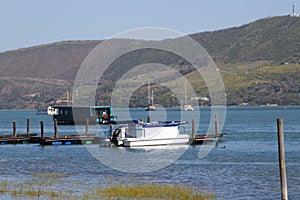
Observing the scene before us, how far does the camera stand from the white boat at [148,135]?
2944 inches

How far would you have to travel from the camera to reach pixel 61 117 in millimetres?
141375

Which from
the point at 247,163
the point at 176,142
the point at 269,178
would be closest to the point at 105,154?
the point at 176,142

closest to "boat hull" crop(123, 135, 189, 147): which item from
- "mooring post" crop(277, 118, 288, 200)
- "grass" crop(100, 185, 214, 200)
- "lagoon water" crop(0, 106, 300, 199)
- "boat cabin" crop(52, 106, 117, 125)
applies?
"lagoon water" crop(0, 106, 300, 199)

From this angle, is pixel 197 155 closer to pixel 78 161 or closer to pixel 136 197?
pixel 78 161

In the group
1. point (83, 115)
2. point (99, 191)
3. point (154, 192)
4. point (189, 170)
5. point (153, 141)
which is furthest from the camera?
point (83, 115)

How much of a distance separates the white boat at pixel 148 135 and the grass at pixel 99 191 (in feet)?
96.4

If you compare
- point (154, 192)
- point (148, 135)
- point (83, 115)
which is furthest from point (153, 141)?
point (83, 115)

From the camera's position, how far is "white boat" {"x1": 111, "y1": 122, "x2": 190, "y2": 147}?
2944 inches

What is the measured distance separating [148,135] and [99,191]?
34138 mm

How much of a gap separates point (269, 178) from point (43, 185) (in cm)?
1490

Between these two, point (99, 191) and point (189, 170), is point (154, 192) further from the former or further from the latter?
point (189, 170)

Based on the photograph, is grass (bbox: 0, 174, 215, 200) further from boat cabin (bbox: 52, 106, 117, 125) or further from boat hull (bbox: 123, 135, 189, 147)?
boat cabin (bbox: 52, 106, 117, 125)

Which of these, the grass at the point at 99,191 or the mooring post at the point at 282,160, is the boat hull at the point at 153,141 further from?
the mooring post at the point at 282,160

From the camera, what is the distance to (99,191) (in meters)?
41.5
